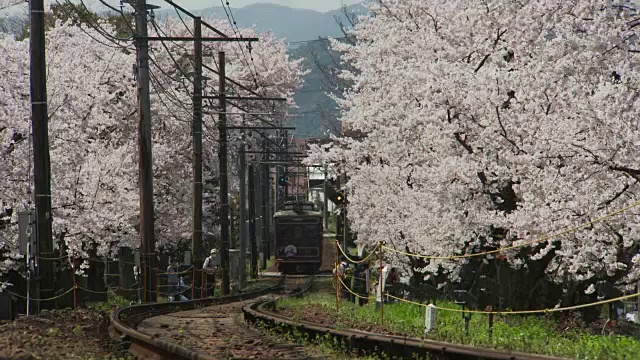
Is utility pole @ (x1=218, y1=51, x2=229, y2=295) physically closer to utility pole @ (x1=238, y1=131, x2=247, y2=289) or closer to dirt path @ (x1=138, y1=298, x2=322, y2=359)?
utility pole @ (x1=238, y1=131, x2=247, y2=289)

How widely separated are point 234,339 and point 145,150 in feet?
35.9

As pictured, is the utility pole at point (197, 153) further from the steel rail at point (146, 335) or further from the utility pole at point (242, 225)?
the utility pole at point (242, 225)

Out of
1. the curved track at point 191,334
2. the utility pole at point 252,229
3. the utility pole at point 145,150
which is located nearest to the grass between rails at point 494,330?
the curved track at point 191,334

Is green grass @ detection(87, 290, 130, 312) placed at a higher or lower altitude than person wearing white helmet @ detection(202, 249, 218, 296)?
lower

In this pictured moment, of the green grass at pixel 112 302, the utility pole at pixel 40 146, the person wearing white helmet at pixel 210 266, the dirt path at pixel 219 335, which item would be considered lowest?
the green grass at pixel 112 302

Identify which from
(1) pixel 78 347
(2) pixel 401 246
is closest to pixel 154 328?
(1) pixel 78 347

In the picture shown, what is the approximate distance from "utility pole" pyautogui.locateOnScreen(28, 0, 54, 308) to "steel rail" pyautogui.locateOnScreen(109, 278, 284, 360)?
1.86 m

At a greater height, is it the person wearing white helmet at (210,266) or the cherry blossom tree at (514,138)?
the cherry blossom tree at (514,138)

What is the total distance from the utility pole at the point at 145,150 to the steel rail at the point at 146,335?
1.50 meters

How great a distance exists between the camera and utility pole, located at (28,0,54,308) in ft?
65.6

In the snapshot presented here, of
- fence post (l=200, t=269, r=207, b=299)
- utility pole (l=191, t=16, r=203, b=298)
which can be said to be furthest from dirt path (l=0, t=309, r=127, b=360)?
fence post (l=200, t=269, r=207, b=299)

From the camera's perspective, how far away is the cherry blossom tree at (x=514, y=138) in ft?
54.9

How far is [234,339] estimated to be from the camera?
1557cm

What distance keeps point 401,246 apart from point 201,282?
7.28m
